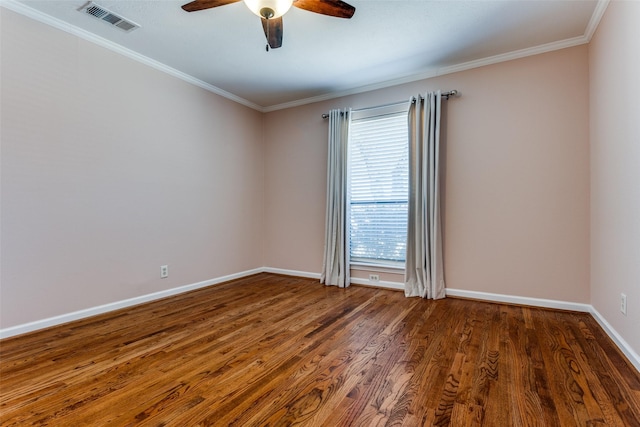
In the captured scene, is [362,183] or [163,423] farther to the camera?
[362,183]

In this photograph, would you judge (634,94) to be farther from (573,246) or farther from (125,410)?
(125,410)

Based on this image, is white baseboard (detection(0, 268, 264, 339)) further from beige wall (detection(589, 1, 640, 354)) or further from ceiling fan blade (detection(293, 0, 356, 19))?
beige wall (detection(589, 1, 640, 354))

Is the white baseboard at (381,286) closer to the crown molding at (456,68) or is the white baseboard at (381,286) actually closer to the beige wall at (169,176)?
the beige wall at (169,176)

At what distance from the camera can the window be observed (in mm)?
3896

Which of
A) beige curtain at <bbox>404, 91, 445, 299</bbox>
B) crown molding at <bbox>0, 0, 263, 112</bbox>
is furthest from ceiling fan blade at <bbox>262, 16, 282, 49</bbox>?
beige curtain at <bbox>404, 91, 445, 299</bbox>

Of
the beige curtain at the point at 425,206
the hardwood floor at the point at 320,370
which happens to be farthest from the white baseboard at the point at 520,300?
the beige curtain at the point at 425,206

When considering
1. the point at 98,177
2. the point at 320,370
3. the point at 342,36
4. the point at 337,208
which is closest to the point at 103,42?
the point at 98,177

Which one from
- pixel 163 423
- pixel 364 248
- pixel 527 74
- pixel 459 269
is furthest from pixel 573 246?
pixel 163 423

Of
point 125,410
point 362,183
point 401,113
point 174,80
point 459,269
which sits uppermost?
point 174,80

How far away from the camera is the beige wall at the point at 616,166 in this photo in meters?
1.94

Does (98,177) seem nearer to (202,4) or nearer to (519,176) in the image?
→ (202,4)

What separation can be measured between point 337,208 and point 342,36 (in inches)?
81.6

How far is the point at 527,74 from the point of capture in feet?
10.5

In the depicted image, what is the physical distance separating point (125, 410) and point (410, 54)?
3.75 m
